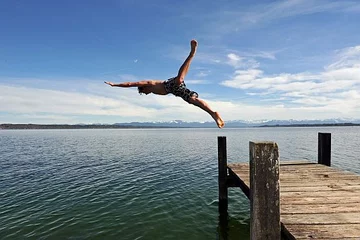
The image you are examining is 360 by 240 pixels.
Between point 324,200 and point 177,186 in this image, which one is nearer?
point 324,200

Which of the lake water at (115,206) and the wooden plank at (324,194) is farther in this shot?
the lake water at (115,206)

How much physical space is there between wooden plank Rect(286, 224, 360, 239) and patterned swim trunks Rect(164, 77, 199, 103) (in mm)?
3654

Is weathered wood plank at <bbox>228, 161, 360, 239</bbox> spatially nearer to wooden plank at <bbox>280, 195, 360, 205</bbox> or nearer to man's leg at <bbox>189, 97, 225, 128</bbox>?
wooden plank at <bbox>280, 195, 360, 205</bbox>

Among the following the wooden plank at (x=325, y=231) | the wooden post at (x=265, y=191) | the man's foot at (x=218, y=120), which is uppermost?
the man's foot at (x=218, y=120)

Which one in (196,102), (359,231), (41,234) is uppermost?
(196,102)

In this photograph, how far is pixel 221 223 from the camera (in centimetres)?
1205

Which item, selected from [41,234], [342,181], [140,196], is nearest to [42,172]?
[140,196]

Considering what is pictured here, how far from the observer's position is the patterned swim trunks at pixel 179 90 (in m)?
6.66

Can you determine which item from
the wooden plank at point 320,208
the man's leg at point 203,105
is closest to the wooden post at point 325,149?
the wooden plank at point 320,208

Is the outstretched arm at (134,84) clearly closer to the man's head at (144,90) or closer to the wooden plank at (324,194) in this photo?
the man's head at (144,90)

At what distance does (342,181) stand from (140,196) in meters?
11.1

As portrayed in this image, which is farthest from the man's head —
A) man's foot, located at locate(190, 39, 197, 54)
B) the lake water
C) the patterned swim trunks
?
the lake water

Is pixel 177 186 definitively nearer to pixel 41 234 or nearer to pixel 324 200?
pixel 41 234

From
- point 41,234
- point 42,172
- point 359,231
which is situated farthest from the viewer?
point 42,172
